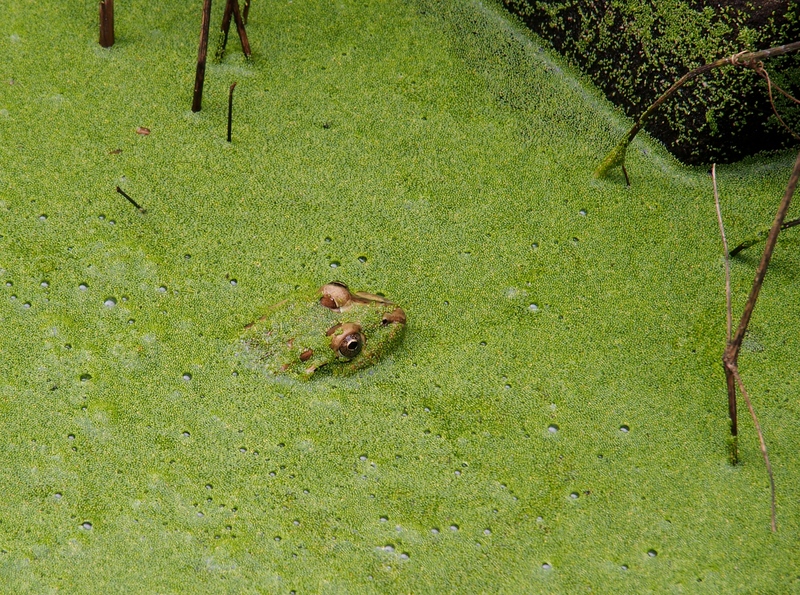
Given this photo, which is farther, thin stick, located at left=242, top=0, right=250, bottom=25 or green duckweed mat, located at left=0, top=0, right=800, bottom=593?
thin stick, located at left=242, top=0, right=250, bottom=25

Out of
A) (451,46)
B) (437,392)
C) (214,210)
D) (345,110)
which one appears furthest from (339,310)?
(451,46)

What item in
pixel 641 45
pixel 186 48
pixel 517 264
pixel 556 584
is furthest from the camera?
pixel 186 48

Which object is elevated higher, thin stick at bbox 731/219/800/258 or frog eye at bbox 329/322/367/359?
thin stick at bbox 731/219/800/258

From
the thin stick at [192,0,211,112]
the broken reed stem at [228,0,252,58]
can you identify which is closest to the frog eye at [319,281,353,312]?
the thin stick at [192,0,211,112]

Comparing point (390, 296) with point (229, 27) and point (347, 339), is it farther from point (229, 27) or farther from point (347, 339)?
point (229, 27)

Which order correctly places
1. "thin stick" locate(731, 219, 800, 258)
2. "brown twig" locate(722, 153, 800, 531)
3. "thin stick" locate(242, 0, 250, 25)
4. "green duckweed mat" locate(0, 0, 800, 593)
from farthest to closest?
"thin stick" locate(242, 0, 250, 25) → "thin stick" locate(731, 219, 800, 258) → "green duckweed mat" locate(0, 0, 800, 593) → "brown twig" locate(722, 153, 800, 531)

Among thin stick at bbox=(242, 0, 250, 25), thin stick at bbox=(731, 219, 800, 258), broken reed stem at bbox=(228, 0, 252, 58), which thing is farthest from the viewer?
thin stick at bbox=(242, 0, 250, 25)

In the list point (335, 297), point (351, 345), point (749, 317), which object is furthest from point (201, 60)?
point (749, 317)

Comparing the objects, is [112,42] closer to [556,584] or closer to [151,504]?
[151,504]

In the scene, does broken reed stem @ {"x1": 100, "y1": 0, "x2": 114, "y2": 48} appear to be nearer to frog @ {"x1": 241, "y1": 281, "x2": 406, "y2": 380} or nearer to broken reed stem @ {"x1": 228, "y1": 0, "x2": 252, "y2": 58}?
broken reed stem @ {"x1": 228, "y1": 0, "x2": 252, "y2": 58}
